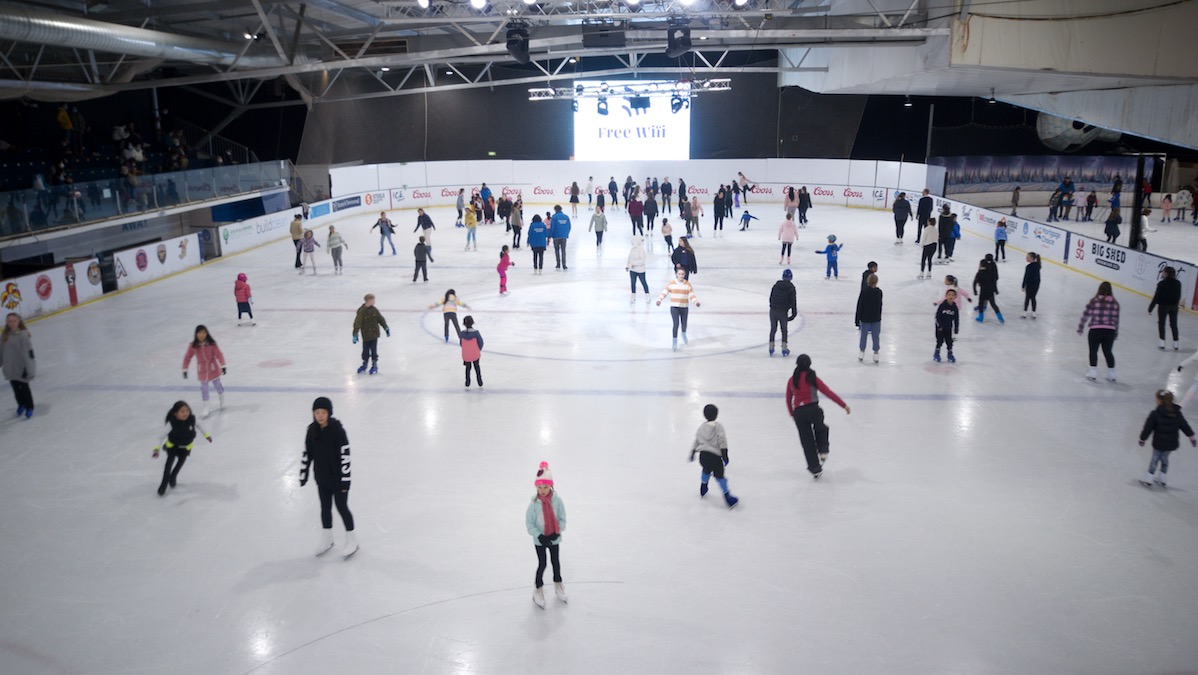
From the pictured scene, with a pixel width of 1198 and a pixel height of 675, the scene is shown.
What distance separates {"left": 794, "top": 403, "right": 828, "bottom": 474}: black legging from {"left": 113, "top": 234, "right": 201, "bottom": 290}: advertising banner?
17.4m

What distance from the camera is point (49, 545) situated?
8250mm

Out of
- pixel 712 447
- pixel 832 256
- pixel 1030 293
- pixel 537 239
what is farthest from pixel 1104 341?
pixel 537 239

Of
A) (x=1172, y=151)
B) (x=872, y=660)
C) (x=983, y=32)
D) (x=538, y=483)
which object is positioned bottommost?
(x=872, y=660)

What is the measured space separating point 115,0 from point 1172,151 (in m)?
40.0

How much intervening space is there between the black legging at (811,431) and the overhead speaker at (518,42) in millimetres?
12809

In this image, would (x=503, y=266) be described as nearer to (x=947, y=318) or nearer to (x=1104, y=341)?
(x=947, y=318)

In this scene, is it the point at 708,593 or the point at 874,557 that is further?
the point at 874,557

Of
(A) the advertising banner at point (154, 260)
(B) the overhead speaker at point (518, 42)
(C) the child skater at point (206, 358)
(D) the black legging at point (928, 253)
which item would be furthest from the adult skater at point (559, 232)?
(C) the child skater at point (206, 358)

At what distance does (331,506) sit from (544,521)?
2.21m

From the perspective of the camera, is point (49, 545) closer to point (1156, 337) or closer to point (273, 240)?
point (1156, 337)

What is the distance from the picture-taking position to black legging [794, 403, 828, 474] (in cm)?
940

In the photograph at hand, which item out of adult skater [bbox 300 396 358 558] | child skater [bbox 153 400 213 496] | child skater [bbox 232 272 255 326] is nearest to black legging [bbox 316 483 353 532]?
adult skater [bbox 300 396 358 558]

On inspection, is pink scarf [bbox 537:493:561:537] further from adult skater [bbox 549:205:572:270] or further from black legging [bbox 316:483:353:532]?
adult skater [bbox 549:205:572:270]

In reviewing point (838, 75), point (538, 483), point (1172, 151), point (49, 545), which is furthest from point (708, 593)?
point (1172, 151)
